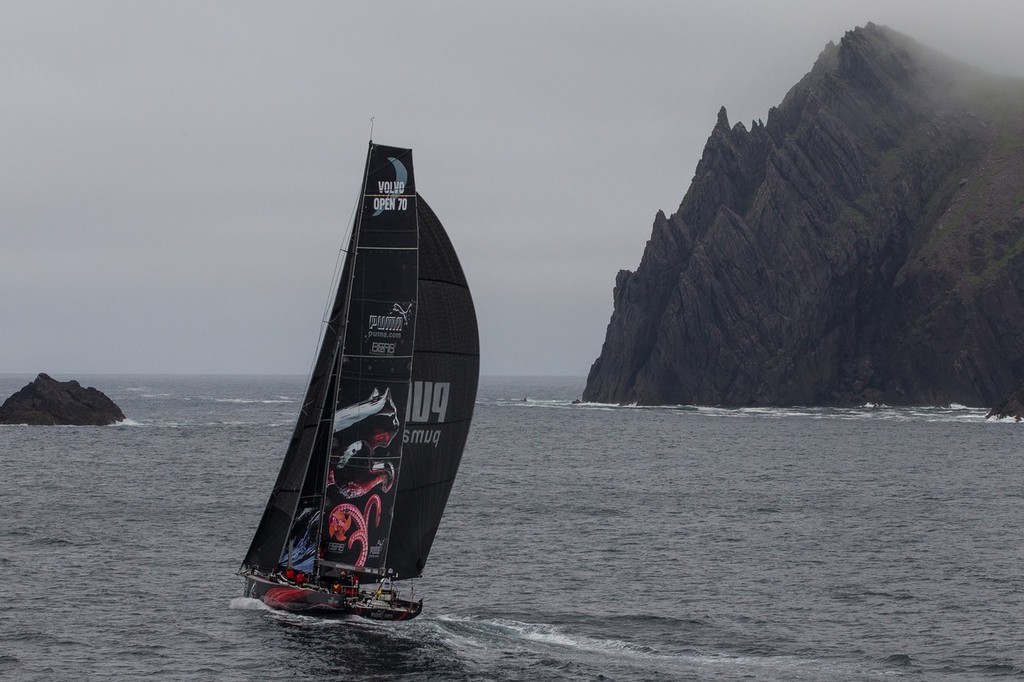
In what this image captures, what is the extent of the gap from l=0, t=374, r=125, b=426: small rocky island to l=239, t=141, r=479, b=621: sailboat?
352 ft

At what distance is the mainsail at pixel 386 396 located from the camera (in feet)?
117

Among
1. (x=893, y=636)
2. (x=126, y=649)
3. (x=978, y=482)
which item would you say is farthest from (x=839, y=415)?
(x=126, y=649)

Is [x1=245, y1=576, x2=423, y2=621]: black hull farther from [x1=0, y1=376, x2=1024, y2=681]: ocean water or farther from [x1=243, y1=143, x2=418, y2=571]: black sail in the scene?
[x1=243, y1=143, x2=418, y2=571]: black sail

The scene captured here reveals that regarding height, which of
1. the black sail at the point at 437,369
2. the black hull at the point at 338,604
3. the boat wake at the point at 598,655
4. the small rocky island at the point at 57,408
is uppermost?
the black sail at the point at 437,369

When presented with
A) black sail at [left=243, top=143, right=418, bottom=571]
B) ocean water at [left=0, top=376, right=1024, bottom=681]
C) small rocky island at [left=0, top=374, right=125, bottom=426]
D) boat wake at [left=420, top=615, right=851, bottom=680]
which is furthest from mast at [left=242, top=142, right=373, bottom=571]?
small rocky island at [left=0, top=374, right=125, bottom=426]

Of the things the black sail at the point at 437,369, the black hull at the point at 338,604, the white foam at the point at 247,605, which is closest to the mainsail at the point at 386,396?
the black sail at the point at 437,369

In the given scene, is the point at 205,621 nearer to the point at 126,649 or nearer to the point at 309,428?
the point at 126,649

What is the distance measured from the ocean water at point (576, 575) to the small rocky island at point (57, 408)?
1589 inches

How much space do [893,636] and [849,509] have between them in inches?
1211

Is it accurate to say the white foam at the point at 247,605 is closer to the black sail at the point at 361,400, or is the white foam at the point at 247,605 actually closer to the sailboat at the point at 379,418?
the sailboat at the point at 379,418

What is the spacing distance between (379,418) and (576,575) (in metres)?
14.9

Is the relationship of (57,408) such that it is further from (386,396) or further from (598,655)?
(598,655)

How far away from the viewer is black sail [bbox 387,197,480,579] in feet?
117

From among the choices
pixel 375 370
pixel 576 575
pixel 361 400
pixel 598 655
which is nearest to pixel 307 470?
pixel 361 400
